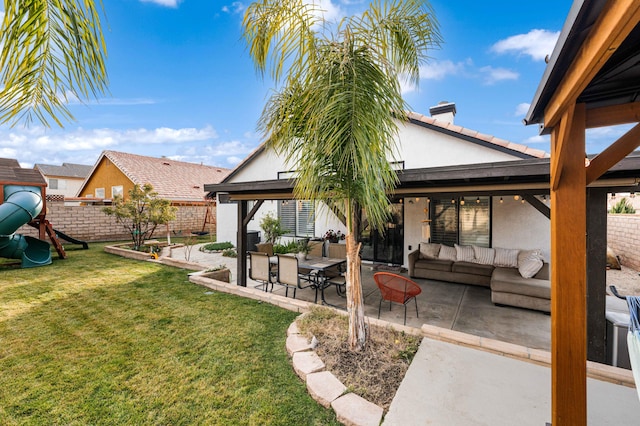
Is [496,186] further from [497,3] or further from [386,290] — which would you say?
[497,3]

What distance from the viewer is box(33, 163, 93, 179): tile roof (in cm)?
3125

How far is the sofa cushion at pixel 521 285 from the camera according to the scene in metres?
4.76

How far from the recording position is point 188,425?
7.11 ft

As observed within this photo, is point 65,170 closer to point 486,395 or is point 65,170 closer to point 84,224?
point 84,224

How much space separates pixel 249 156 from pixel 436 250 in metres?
8.09

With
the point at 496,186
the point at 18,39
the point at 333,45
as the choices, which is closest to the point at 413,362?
the point at 496,186

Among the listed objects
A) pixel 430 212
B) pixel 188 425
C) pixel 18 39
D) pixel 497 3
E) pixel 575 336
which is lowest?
pixel 188 425

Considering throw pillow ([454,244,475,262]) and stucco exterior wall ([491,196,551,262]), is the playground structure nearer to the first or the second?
throw pillow ([454,244,475,262])

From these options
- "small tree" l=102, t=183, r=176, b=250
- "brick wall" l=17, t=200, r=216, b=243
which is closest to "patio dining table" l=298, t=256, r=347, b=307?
"small tree" l=102, t=183, r=176, b=250

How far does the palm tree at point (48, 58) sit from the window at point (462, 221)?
752 cm

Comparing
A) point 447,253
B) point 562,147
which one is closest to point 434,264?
point 447,253

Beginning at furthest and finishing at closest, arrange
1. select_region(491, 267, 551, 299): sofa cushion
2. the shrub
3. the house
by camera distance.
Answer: the shrub → select_region(491, 267, 551, 299): sofa cushion → the house

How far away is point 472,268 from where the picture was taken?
21.0 ft

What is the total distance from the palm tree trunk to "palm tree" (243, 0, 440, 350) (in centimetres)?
4
